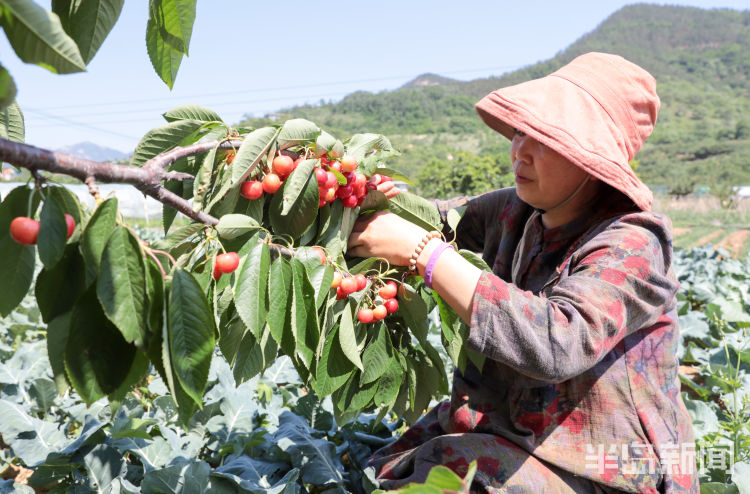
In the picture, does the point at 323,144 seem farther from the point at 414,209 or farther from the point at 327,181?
the point at 414,209

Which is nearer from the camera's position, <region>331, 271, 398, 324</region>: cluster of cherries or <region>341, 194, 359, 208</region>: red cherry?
<region>331, 271, 398, 324</region>: cluster of cherries

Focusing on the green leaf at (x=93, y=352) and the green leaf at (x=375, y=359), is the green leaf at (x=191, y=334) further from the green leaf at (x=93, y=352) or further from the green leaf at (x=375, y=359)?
the green leaf at (x=375, y=359)

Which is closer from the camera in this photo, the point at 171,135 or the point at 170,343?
the point at 170,343

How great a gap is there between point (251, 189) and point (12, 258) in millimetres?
470

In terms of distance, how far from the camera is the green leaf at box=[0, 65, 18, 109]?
50cm

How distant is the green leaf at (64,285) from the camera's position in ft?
2.32

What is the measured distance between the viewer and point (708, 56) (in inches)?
3821

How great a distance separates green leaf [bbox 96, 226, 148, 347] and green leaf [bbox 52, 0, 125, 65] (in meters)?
0.30

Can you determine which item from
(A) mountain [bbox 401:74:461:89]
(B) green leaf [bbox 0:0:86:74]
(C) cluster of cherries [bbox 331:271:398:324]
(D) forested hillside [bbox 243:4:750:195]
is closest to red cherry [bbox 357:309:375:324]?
(C) cluster of cherries [bbox 331:271:398:324]

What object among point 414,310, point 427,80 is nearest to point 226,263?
point 414,310

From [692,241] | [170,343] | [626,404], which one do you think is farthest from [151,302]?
[692,241]

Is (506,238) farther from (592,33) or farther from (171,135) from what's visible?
(592,33)

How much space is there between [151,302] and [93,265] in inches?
3.1

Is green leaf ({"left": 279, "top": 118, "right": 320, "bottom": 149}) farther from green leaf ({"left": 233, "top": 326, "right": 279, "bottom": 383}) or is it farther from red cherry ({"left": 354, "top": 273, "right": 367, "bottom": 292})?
green leaf ({"left": 233, "top": 326, "right": 279, "bottom": 383})
